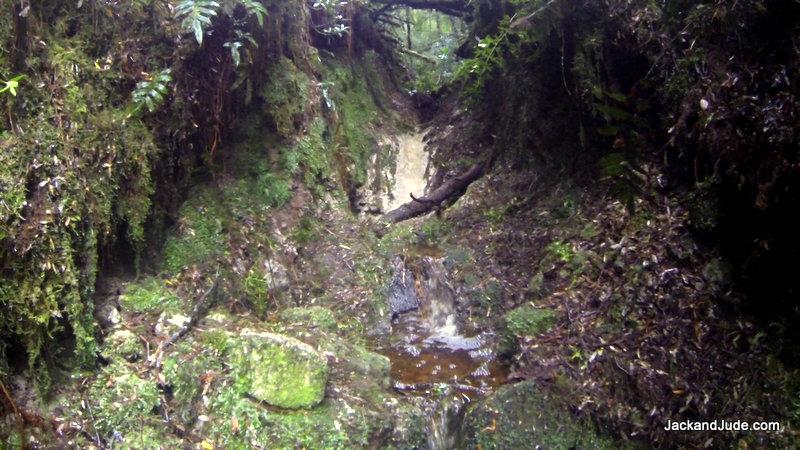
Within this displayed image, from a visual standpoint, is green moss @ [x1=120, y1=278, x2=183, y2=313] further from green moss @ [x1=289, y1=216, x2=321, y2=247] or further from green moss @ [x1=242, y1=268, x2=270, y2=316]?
green moss @ [x1=289, y1=216, x2=321, y2=247]

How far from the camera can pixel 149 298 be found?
14.6 feet

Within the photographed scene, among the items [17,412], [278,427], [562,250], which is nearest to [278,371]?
[278,427]

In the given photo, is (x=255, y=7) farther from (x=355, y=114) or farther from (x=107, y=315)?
(x=355, y=114)

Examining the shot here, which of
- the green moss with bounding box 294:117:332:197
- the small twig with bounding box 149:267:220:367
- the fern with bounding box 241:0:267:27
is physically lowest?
the small twig with bounding box 149:267:220:367

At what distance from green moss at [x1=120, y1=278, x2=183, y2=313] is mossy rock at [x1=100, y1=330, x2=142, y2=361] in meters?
0.29

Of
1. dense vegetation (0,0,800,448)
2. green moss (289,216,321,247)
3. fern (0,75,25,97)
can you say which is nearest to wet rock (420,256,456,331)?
dense vegetation (0,0,800,448)

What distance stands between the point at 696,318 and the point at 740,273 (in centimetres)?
51

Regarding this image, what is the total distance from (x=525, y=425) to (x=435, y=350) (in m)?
1.32

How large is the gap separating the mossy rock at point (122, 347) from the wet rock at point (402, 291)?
9.22 ft

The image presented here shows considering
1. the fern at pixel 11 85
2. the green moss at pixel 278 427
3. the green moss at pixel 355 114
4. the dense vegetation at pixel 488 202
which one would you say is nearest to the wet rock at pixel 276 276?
the dense vegetation at pixel 488 202

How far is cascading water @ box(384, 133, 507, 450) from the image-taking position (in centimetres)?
452

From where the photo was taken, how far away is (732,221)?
178 inches

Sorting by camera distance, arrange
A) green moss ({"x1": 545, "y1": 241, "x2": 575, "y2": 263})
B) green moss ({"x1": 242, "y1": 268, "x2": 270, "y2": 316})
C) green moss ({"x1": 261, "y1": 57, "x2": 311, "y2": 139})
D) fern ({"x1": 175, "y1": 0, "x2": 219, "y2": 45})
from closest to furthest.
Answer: fern ({"x1": 175, "y1": 0, "x2": 219, "y2": 45}) < green moss ({"x1": 242, "y1": 268, "x2": 270, "y2": 316}) < green moss ({"x1": 545, "y1": 241, "x2": 575, "y2": 263}) < green moss ({"x1": 261, "y1": 57, "x2": 311, "y2": 139})

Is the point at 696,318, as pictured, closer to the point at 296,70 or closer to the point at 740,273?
the point at 740,273
